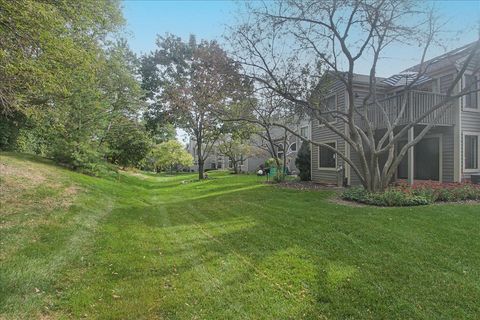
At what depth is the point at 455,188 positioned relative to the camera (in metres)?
10.9

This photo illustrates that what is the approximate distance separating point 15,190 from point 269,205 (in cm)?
702

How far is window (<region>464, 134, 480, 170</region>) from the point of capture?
46.9 feet

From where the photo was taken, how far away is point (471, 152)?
47.3 ft

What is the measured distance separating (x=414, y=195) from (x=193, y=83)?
10597 mm

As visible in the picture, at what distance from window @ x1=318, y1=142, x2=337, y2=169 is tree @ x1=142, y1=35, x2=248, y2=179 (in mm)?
6135

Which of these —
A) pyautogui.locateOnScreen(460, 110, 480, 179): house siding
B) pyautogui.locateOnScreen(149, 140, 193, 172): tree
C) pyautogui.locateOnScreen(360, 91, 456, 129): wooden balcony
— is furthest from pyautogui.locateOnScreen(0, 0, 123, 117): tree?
pyautogui.locateOnScreen(149, 140, 193, 172): tree

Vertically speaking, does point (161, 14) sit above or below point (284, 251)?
above

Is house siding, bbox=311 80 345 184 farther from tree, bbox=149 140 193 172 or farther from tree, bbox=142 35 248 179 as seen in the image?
tree, bbox=149 140 193 172

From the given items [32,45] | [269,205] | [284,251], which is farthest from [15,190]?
[284,251]

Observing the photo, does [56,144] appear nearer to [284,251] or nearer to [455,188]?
[284,251]

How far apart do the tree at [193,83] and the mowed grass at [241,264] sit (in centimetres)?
607

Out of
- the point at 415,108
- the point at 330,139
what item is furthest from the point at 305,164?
the point at 415,108

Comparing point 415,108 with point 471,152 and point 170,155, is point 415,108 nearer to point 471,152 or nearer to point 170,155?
point 471,152

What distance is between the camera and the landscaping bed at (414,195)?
9484mm
